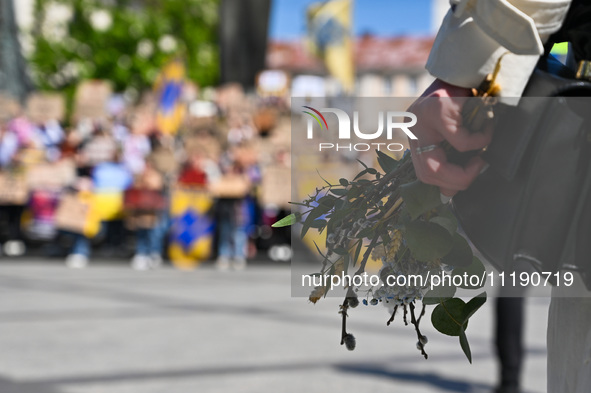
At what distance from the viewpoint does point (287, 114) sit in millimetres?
14438

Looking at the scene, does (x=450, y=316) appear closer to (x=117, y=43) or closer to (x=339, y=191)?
(x=339, y=191)

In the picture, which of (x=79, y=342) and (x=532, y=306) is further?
(x=532, y=306)

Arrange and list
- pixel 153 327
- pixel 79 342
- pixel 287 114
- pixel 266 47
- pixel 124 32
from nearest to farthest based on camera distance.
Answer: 1. pixel 79 342
2. pixel 153 327
3. pixel 287 114
4. pixel 266 47
5. pixel 124 32

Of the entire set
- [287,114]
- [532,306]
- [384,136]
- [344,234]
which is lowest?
[532,306]

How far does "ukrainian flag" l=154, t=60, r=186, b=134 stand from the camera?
A: 551 inches

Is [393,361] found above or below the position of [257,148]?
below

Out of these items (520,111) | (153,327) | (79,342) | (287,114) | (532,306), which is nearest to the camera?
(520,111)

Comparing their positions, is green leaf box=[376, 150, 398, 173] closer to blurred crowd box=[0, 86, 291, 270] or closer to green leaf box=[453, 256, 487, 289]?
green leaf box=[453, 256, 487, 289]

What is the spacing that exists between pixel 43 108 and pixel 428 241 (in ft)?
43.9

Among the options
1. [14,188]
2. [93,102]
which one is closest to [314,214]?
[93,102]

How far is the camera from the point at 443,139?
1716 mm

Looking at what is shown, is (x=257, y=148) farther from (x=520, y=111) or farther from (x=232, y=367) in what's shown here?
(x=520, y=111)

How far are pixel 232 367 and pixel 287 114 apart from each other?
28.8 ft

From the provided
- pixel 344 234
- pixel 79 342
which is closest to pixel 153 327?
pixel 79 342
